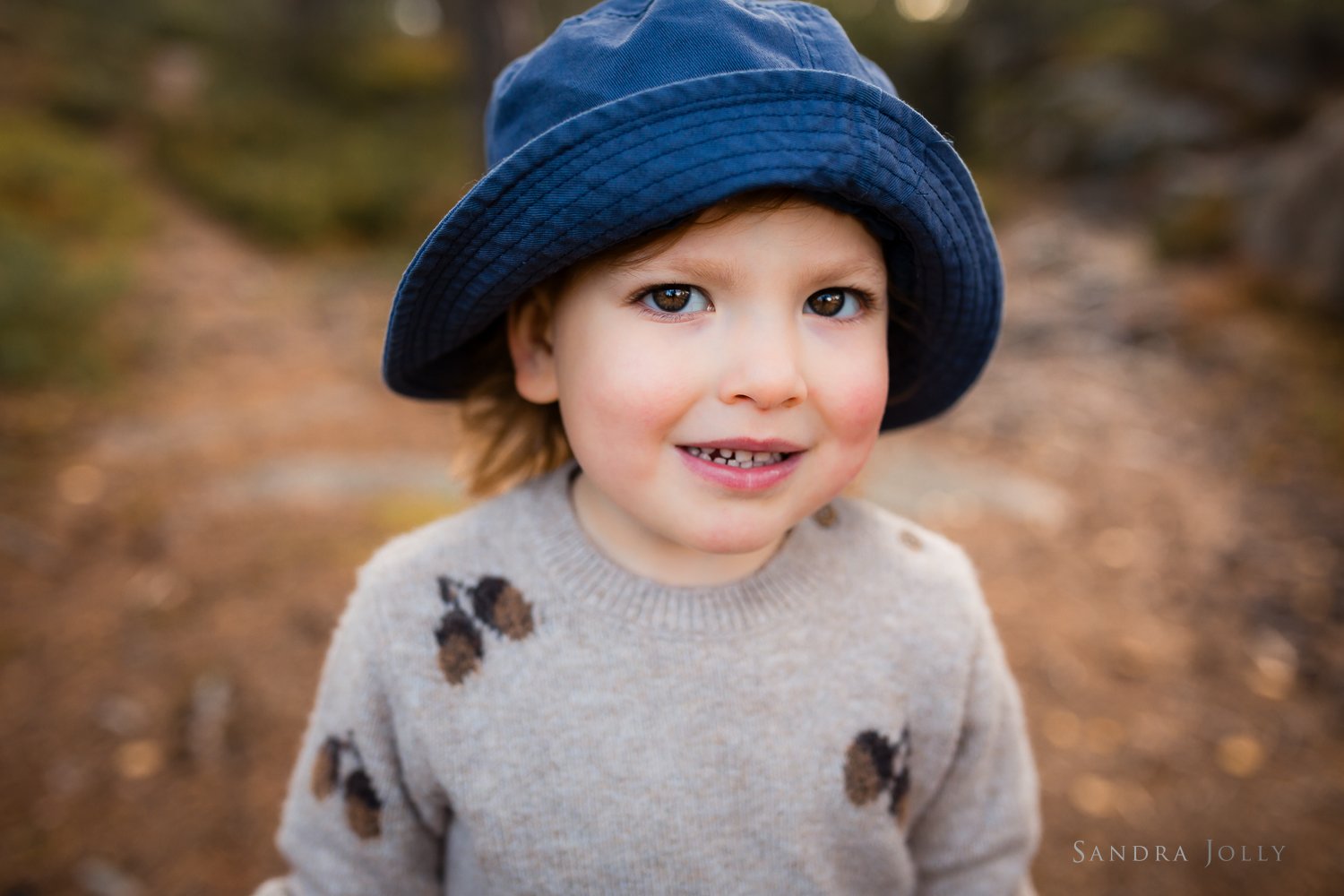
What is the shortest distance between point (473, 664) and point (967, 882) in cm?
93

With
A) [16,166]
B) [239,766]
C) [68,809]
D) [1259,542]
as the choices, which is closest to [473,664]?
[239,766]

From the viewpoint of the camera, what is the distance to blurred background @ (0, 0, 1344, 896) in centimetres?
267

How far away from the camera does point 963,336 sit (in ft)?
4.57

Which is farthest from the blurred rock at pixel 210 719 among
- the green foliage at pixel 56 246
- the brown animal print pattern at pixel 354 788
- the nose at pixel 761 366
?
the green foliage at pixel 56 246

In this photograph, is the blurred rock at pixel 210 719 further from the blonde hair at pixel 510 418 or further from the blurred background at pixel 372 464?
the blonde hair at pixel 510 418

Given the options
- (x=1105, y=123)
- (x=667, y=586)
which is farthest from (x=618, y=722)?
(x=1105, y=123)

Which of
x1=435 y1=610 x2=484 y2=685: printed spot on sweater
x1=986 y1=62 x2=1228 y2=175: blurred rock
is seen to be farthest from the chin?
x1=986 y1=62 x2=1228 y2=175: blurred rock

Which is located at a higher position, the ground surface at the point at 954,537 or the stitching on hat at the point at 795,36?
the stitching on hat at the point at 795,36

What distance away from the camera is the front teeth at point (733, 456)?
120cm

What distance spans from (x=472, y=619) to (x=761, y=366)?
641 millimetres

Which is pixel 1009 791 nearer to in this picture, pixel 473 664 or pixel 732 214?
pixel 473 664

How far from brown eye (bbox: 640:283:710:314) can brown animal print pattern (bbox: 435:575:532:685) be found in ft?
1.77

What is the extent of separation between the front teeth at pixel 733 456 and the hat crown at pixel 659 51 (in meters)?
0.47

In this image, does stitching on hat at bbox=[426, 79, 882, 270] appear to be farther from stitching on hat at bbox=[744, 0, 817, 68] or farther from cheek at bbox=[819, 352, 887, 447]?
cheek at bbox=[819, 352, 887, 447]
